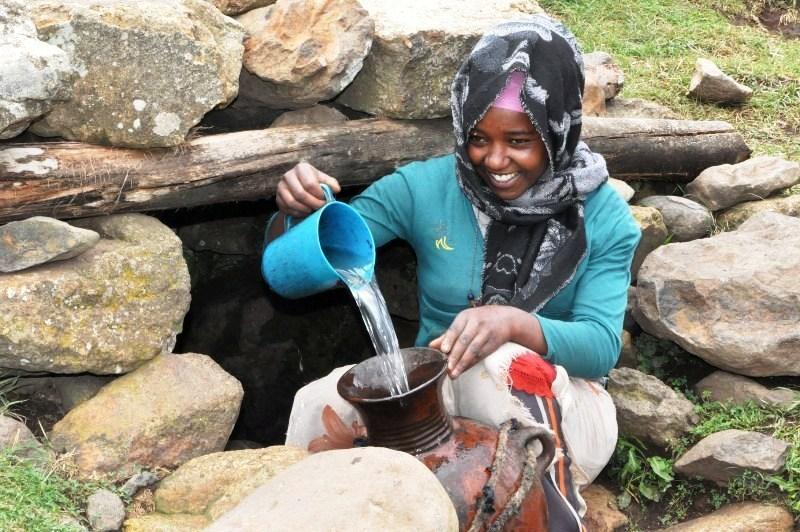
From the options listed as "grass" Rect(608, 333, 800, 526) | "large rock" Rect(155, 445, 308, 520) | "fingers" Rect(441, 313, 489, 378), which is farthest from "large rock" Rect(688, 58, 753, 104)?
"large rock" Rect(155, 445, 308, 520)

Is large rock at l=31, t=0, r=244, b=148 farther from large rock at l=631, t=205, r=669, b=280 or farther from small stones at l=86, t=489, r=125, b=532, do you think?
large rock at l=631, t=205, r=669, b=280

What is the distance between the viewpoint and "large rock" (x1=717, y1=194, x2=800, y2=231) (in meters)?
4.57

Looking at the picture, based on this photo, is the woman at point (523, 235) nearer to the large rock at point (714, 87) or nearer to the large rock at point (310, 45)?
the large rock at point (310, 45)

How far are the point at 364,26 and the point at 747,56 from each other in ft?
12.6

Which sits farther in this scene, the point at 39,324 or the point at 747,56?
the point at 747,56

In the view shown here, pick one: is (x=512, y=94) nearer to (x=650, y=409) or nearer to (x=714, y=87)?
(x=650, y=409)

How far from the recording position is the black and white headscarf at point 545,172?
3.02 metres

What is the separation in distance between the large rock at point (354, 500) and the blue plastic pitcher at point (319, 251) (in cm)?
67

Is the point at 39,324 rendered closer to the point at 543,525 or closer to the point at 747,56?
the point at 543,525

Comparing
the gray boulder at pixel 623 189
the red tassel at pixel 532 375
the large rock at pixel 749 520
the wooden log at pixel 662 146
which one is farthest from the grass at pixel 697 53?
the red tassel at pixel 532 375

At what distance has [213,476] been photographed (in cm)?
289

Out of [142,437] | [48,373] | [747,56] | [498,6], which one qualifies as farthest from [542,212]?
[747,56]

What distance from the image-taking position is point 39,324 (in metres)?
2.95

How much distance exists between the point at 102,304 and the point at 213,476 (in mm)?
653
